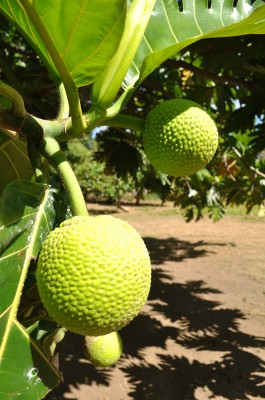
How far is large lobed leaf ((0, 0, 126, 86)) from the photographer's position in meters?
0.68

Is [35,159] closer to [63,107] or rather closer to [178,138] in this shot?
[63,107]

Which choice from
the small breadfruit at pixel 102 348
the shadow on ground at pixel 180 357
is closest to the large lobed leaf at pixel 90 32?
the small breadfruit at pixel 102 348

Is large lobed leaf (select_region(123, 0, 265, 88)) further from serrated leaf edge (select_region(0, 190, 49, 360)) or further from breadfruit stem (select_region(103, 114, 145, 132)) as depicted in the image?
serrated leaf edge (select_region(0, 190, 49, 360))

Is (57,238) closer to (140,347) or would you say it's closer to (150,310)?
(140,347)

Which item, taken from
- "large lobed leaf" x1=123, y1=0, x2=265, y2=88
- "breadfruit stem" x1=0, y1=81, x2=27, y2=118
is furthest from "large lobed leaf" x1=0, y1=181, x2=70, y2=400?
"large lobed leaf" x1=123, y1=0, x2=265, y2=88

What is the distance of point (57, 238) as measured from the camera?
2.47 ft

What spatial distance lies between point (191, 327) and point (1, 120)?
5085 mm

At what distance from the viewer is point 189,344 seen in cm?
488

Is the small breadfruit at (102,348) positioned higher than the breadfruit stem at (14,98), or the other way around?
the breadfruit stem at (14,98)

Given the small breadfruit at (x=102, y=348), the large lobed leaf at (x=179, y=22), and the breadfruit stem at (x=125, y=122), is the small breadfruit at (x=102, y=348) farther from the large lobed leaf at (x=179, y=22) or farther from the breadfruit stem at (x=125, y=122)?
the large lobed leaf at (x=179, y=22)

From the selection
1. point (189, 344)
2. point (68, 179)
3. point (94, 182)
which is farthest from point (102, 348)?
point (94, 182)

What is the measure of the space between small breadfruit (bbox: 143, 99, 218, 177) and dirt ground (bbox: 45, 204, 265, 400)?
3182 mm

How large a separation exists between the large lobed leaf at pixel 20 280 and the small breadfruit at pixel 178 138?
0.29 meters

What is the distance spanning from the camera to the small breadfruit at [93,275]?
71 centimetres
